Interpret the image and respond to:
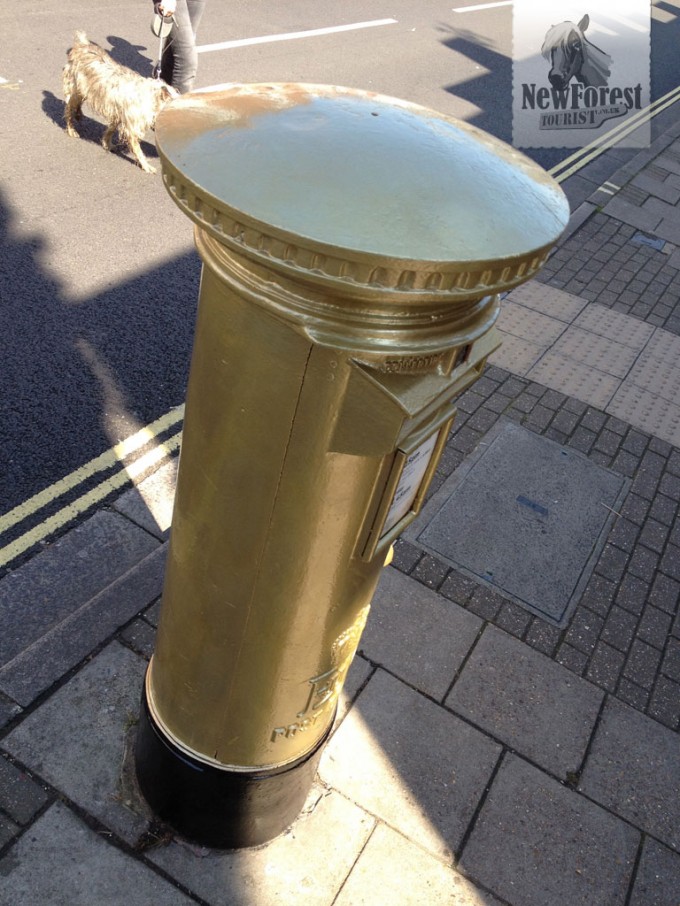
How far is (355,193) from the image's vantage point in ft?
4.58

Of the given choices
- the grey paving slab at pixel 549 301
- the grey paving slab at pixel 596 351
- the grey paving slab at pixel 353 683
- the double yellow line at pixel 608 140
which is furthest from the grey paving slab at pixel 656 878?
the double yellow line at pixel 608 140

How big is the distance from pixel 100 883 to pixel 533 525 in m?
2.80

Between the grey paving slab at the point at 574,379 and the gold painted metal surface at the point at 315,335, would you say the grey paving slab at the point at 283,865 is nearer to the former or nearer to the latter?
the gold painted metal surface at the point at 315,335

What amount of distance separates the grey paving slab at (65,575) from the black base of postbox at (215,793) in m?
0.83

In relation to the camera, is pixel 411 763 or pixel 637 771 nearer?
pixel 411 763

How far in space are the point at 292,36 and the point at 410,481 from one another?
10.7 meters

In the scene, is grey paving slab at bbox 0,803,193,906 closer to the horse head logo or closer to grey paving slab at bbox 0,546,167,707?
grey paving slab at bbox 0,546,167,707

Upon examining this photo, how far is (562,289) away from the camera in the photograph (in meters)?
6.86

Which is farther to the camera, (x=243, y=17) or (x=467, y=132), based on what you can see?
(x=243, y=17)

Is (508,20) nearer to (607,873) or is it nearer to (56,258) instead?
(56,258)

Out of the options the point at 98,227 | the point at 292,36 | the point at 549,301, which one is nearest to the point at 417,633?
the point at 549,301

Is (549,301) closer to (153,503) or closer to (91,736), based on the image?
(153,503)

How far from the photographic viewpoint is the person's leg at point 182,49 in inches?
304

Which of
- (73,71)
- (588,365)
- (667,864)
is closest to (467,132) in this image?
(667,864)
